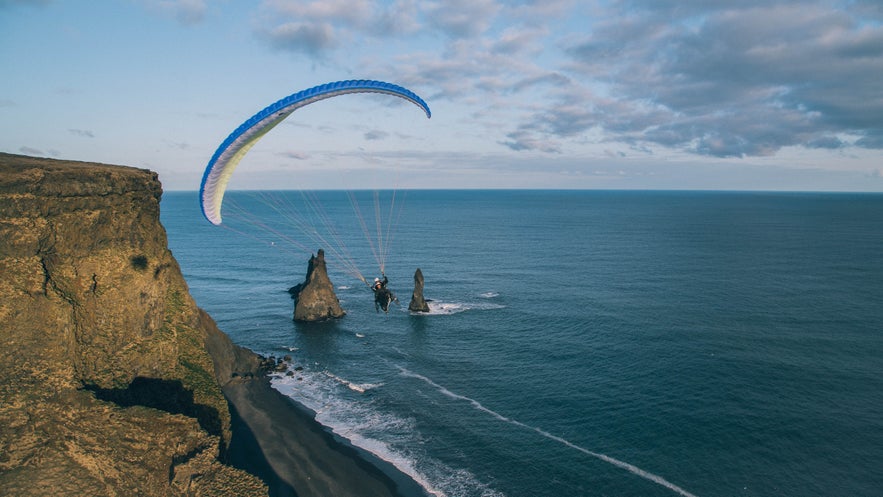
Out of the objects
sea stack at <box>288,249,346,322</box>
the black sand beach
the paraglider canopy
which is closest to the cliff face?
the black sand beach

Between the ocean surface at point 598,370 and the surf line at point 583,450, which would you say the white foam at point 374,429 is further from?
the surf line at point 583,450

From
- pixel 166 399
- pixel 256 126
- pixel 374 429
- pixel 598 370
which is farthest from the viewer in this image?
pixel 598 370

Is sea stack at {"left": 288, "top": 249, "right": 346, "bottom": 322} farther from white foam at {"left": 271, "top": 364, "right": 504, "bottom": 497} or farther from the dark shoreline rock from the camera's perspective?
the dark shoreline rock

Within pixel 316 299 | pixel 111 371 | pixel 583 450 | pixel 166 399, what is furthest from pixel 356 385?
pixel 111 371

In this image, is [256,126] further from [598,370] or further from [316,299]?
[316,299]

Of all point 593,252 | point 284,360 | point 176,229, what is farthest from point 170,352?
point 176,229

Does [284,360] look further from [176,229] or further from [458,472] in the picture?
[176,229]
